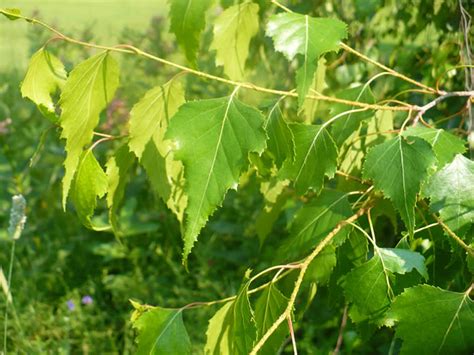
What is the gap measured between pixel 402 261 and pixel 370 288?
56mm

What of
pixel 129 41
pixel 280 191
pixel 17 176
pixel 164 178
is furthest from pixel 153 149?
pixel 129 41

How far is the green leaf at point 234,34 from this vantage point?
1278 mm

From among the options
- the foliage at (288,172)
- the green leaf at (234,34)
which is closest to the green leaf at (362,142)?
the foliage at (288,172)

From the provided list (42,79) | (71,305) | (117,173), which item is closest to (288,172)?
(117,173)

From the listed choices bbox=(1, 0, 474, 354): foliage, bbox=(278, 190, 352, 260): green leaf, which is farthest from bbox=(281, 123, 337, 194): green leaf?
bbox=(278, 190, 352, 260): green leaf

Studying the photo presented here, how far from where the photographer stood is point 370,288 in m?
1.03

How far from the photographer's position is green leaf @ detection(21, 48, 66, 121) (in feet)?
3.62

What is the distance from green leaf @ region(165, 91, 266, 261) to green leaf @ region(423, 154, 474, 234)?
0.26m

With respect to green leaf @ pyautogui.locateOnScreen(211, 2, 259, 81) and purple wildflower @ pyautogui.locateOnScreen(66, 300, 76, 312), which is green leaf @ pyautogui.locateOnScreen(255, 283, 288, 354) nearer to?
green leaf @ pyautogui.locateOnScreen(211, 2, 259, 81)

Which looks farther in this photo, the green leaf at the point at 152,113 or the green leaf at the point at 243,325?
the green leaf at the point at 152,113

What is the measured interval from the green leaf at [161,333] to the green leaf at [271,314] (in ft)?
0.34

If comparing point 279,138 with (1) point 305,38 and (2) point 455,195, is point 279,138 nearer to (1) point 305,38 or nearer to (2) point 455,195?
(1) point 305,38

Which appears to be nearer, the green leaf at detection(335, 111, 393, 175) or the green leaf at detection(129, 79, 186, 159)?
the green leaf at detection(129, 79, 186, 159)

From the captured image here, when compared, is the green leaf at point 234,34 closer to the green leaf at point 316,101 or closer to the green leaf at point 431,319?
the green leaf at point 316,101
